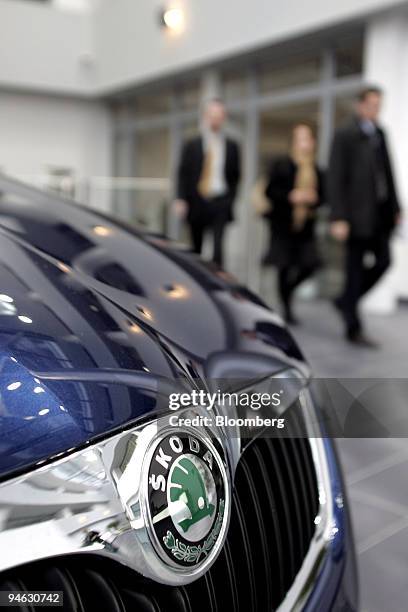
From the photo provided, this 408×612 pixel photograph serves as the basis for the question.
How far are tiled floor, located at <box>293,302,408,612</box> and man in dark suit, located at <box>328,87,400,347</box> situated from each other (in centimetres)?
53

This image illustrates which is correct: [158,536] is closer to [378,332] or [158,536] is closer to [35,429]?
[35,429]

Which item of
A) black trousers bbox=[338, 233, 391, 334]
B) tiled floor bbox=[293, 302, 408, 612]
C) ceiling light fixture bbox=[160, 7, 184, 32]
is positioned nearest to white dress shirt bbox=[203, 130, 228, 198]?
black trousers bbox=[338, 233, 391, 334]

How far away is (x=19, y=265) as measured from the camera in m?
0.97

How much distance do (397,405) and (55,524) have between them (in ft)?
3.76

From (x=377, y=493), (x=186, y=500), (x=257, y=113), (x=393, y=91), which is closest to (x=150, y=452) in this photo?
(x=186, y=500)

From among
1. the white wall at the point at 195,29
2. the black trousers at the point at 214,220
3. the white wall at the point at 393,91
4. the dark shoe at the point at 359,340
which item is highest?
the white wall at the point at 195,29

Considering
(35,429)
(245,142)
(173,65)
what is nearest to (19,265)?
(35,429)

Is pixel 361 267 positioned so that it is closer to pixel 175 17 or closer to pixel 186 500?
pixel 186 500

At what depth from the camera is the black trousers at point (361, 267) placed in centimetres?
400

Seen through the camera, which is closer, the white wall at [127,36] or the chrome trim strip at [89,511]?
the chrome trim strip at [89,511]

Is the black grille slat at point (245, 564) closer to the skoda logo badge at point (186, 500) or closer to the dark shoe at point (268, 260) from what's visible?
the skoda logo badge at point (186, 500)

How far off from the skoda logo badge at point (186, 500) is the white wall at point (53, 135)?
1254 centimetres

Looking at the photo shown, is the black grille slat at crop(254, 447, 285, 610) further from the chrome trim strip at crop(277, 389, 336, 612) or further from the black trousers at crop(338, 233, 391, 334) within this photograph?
the black trousers at crop(338, 233, 391, 334)

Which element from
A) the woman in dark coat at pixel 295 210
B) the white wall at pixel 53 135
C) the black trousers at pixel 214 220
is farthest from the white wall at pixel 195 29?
the black trousers at pixel 214 220
